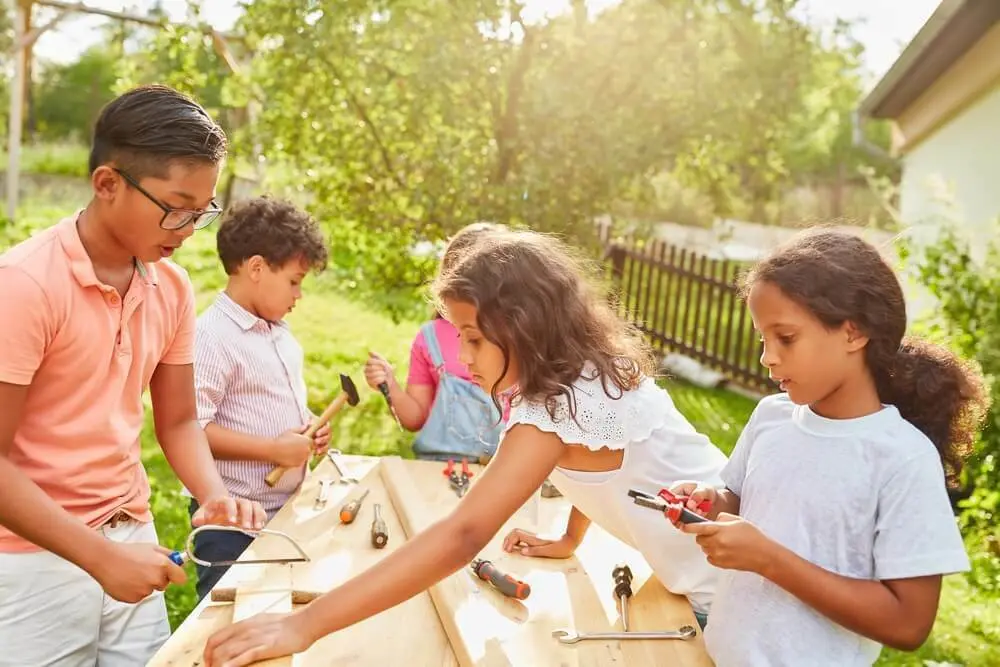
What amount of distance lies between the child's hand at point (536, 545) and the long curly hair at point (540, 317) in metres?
0.59

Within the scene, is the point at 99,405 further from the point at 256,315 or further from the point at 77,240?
the point at 256,315

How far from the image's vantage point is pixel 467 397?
13.4 ft

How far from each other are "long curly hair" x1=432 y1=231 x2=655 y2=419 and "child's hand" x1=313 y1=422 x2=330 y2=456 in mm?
1167

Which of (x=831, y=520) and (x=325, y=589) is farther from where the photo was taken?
(x=325, y=589)

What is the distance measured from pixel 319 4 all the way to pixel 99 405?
4864mm

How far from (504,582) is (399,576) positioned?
52 cm

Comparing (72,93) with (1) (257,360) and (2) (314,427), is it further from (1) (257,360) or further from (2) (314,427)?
(2) (314,427)

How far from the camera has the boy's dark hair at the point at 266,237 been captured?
11.4 ft

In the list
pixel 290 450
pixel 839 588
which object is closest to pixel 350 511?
pixel 290 450

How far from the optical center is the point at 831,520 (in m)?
1.95

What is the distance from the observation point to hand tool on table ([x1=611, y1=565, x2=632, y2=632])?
2.40 meters

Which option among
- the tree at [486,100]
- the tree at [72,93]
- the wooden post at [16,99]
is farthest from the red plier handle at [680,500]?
the tree at [72,93]

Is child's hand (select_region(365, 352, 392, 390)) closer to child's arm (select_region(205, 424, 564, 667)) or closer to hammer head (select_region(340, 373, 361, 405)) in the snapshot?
hammer head (select_region(340, 373, 361, 405))

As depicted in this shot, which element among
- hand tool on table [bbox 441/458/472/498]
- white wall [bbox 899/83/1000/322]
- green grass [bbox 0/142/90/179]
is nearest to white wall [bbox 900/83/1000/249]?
white wall [bbox 899/83/1000/322]
